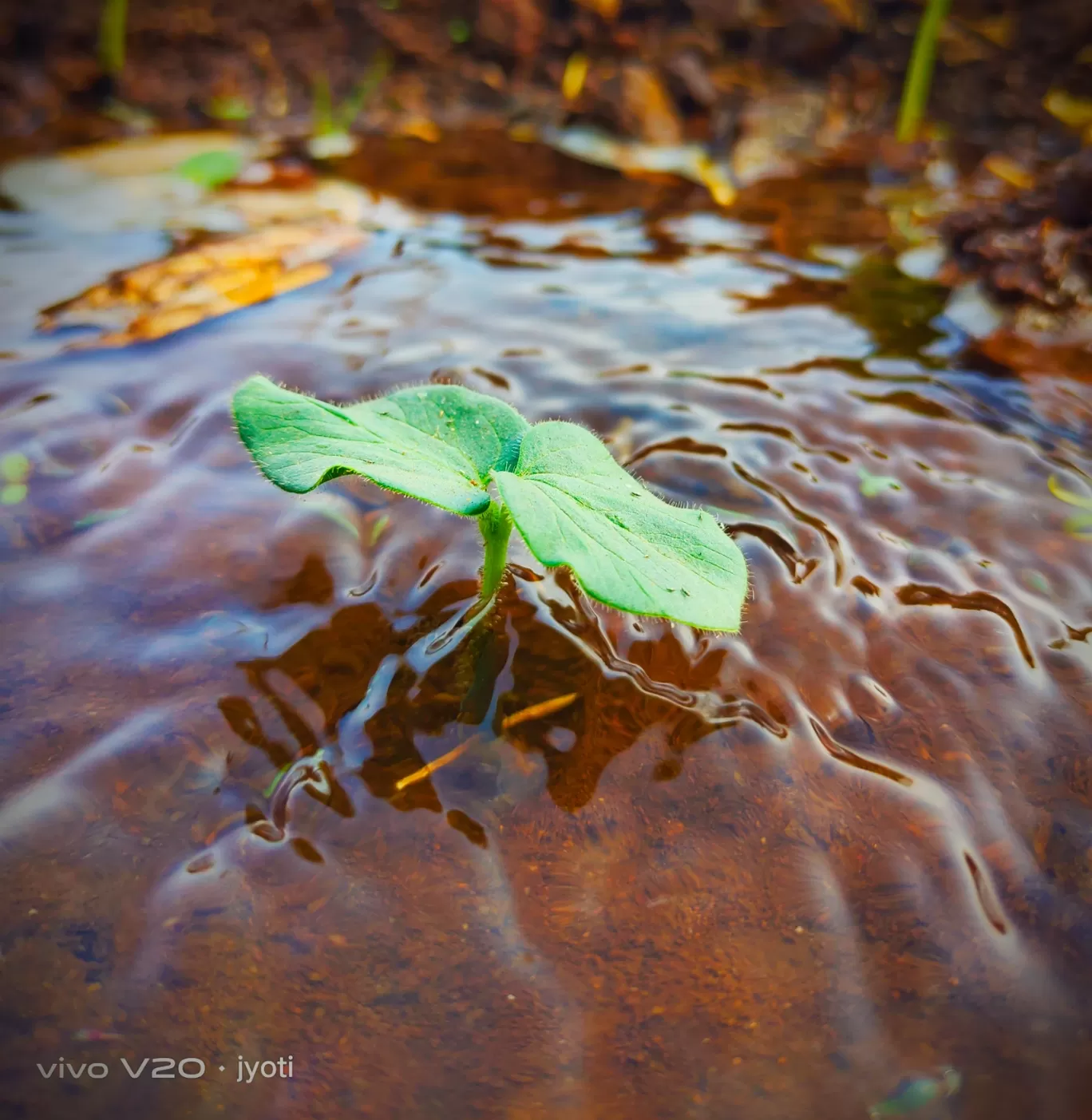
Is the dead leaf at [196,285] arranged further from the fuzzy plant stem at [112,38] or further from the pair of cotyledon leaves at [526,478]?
the fuzzy plant stem at [112,38]

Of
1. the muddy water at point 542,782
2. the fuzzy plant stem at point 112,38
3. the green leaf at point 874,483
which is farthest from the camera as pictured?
the fuzzy plant stem at point 112,38

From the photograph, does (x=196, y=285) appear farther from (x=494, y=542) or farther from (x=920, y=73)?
(x=920, y=73)

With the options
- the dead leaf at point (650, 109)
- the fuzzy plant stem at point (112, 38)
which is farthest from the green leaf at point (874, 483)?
the fuzzy plant stem at point (112, 38)

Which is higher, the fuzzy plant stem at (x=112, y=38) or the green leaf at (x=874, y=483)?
the fuzzy plant stem at (x=112, y=38)

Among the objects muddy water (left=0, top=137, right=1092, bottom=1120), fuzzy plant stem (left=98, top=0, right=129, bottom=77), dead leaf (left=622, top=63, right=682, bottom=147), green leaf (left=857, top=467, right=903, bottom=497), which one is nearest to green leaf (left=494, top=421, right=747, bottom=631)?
muddy water (left=0, top=137, right=1092, bottom=1120)

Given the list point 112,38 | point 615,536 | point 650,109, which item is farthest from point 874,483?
point 112,38

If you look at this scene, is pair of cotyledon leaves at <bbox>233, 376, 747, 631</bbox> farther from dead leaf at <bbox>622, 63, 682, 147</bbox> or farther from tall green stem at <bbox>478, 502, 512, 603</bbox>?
dead leaf at <bbox>622, 63, 682, 147</bbox>

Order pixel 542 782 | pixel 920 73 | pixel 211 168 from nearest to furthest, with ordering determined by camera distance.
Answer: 1. pixel 542 782
2. pixel 211 168
3. pixel 920 73
